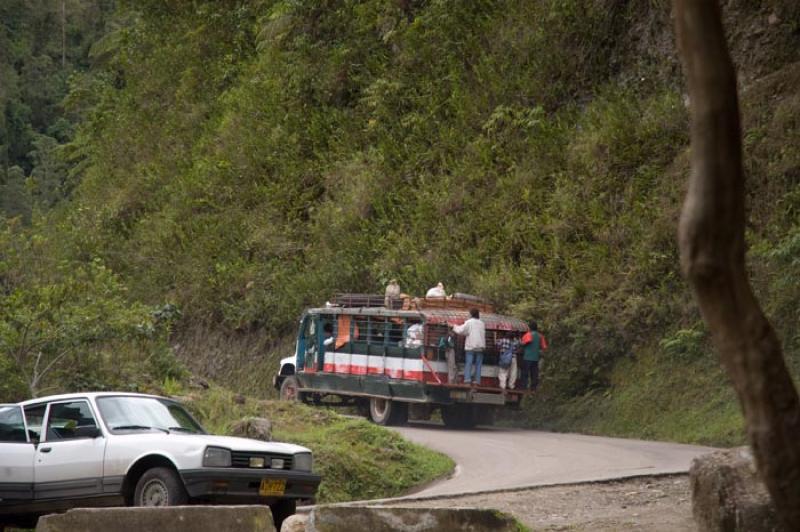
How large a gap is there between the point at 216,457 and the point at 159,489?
2.20 feet

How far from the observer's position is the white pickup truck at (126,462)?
523 inches

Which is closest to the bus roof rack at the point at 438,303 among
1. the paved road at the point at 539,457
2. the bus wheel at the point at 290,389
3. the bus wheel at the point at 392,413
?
the bus wheel at the point at 392,413

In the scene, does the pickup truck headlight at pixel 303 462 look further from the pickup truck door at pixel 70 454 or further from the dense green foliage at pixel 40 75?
the dense green foliage at pixel 40 75

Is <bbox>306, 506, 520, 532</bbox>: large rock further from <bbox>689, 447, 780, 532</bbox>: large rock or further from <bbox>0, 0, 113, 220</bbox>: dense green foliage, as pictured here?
<bbox>0, 0, 113, 220</bbox>: dense green foliage

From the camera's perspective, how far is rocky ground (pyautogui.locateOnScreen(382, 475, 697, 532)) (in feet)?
42.6

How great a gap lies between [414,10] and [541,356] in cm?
1568

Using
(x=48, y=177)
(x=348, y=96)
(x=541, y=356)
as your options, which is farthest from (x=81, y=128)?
(x=541, y=356)

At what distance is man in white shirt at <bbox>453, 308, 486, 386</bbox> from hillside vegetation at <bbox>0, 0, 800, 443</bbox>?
209 centimetres

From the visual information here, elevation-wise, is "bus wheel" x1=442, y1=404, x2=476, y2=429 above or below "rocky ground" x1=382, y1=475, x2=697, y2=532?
above

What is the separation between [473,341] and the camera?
25328 mm

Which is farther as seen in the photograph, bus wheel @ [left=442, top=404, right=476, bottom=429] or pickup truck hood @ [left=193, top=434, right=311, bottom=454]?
bus wheel @ [left=442, top=404, right=476, bottom=429]

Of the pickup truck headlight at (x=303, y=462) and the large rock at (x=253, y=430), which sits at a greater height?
the large rock at (x=253, y=430)

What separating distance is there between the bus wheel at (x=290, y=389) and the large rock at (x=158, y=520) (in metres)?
18.8

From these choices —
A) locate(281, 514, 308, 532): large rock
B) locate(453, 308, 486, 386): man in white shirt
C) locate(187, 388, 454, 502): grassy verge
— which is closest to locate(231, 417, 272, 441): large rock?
locate(187, 388, 454, 502): grassy verge
